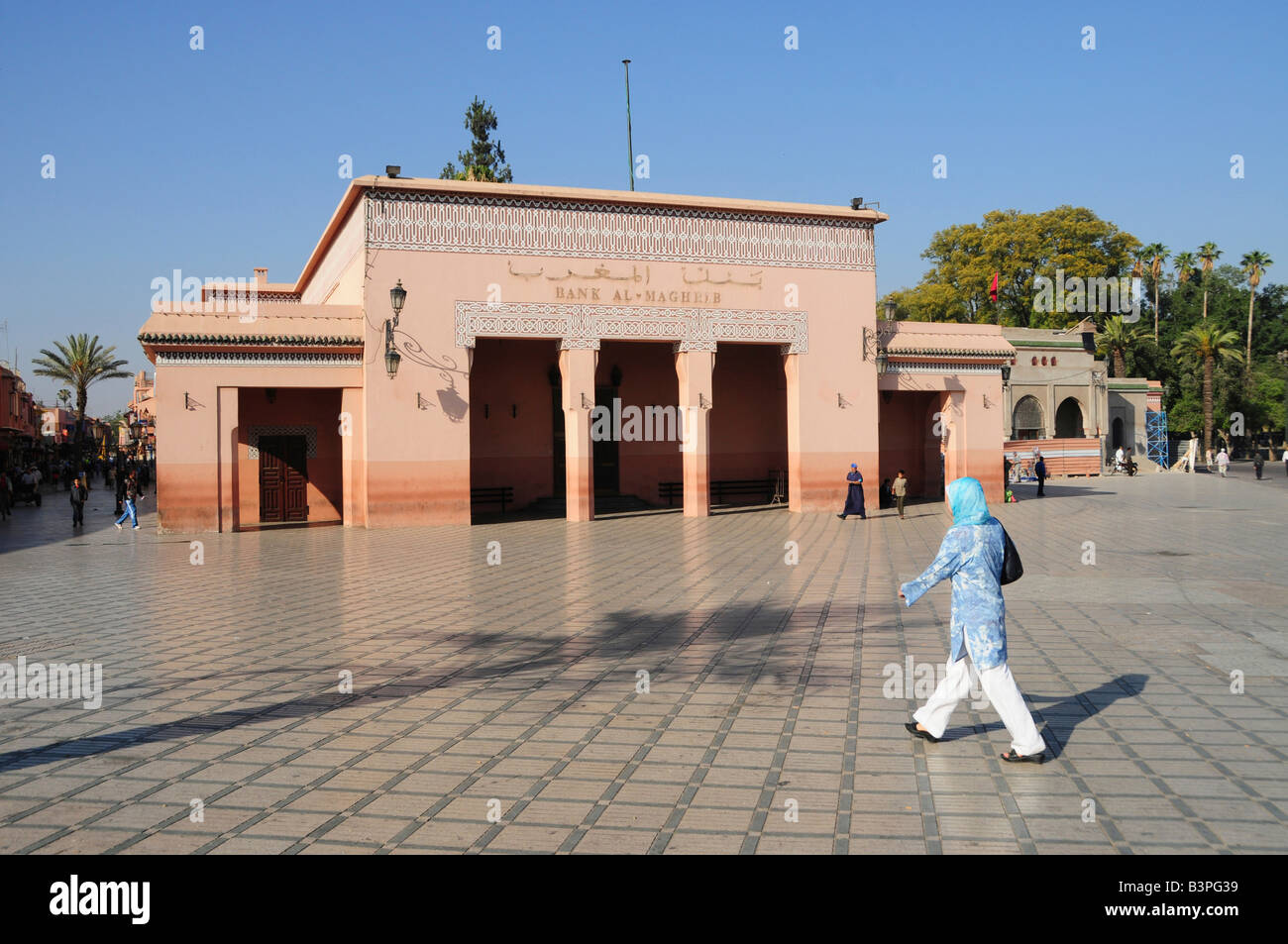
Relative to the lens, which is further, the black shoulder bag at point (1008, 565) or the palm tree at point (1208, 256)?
the palm tree at point (1208, 256)

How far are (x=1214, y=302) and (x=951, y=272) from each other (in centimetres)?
2289

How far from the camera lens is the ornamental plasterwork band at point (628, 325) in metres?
20.6

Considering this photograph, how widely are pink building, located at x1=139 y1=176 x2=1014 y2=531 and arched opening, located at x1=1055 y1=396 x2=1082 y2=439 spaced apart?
78.7 feet

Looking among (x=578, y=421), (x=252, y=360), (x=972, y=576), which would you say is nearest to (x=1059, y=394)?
(x=578, y=421)

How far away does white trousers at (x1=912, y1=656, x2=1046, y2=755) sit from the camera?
4855 millimetres

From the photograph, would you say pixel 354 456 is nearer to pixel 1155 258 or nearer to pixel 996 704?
pixel 996 704

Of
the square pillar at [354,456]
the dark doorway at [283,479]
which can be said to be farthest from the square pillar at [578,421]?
the dark doorway at [283,479]

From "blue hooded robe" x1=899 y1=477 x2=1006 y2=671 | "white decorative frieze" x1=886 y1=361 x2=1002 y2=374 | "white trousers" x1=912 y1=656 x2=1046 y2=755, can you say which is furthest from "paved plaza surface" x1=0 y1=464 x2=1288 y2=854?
"white decorative frieze" x1=886 y1=361 x2=1002 y2=374

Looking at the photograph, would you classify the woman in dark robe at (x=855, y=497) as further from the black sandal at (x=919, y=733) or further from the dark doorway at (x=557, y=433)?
the black sandal at (x=919, y=733)

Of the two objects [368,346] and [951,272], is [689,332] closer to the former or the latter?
[368,346]

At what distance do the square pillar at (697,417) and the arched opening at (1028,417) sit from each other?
90.2 feet

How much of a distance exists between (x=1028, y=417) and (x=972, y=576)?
43272mm

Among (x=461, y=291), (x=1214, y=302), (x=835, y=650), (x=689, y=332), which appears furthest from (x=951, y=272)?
(x=835, y=650)

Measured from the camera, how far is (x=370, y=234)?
19781mm
